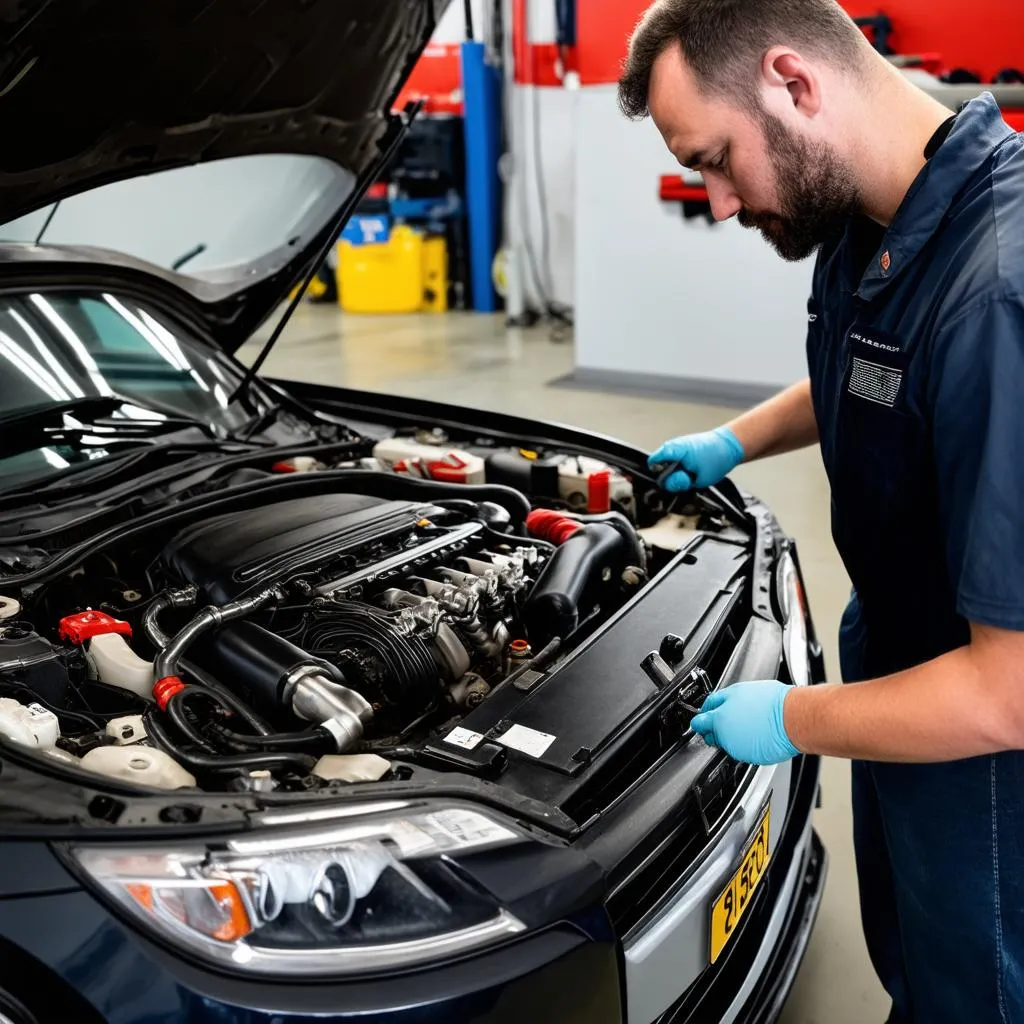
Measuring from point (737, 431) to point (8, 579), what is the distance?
1.32 meters

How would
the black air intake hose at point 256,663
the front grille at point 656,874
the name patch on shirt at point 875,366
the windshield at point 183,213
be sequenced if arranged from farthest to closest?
the windshield at point 183,213 < the black air intake hose at point 256,663 < the name patch on shirt at point 875,366 < the front grille at point 656,874

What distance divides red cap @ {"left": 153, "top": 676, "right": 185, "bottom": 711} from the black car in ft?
0.04

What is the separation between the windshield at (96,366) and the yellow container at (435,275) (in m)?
6.36

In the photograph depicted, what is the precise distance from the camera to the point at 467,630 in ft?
5.37

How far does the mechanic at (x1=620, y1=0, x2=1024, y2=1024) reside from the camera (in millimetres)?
1103

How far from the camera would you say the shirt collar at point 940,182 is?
49.1 inches

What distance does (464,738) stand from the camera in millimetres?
1363

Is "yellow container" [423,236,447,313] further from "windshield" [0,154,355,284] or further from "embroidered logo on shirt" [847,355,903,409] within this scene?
"embroidered logo on shirt" [847,355,903,409]

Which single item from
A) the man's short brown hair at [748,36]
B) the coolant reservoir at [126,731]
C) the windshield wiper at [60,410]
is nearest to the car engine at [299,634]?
the coolant reservoir at [126,731]

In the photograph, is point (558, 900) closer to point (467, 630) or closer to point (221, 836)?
point (221, 836)

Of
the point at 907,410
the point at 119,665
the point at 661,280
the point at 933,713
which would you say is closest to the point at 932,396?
the point at 907,410

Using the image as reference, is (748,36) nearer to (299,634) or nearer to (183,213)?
(299,634)

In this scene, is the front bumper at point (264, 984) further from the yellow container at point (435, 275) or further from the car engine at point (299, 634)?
the yellow container at point (435, 275)

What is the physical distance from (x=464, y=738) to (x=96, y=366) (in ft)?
4.22
